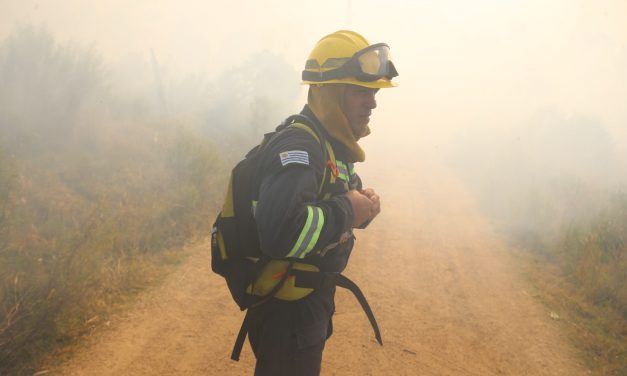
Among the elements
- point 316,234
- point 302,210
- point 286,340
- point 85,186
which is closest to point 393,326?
point 286,340

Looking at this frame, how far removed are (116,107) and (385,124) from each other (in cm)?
1265

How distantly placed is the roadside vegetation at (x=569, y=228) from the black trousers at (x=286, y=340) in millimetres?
3515

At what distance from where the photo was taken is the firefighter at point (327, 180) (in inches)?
64.4

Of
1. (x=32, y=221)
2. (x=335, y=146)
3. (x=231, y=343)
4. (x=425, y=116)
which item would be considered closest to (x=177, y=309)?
(x=231, y=343)

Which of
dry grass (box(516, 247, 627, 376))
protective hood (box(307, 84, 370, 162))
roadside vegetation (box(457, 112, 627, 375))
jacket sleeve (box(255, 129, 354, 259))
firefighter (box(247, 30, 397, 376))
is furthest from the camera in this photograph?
roadside vegetation (box(457, 112, 627, 375))

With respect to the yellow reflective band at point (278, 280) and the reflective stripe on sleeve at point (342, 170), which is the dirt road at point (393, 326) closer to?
the yellow reflective band at point (278, 280)

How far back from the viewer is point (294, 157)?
150 centimetres

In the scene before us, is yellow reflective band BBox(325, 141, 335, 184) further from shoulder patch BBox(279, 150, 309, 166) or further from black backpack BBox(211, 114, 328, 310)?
shoulder patch BBox(279, 150, 309, 166)

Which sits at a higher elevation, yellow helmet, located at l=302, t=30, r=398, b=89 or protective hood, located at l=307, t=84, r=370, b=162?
yellow helmet, located at l=302, t=30, r=398, b=89

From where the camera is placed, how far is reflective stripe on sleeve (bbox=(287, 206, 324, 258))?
1483 millimetres

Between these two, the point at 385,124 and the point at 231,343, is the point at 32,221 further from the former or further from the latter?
the point at 385,124

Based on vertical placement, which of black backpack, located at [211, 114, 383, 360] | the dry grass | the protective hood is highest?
the protective hood

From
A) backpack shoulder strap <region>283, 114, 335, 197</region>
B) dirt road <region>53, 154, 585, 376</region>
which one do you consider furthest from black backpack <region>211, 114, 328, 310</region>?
dirt road <region>53, 154, 585, 376</region>

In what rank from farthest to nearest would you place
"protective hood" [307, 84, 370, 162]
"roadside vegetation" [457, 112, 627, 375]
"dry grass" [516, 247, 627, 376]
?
"roadside vegetation" [457, 112, 627, 375]
"dry grass" [516, 247, 627, 376]
"protective hood" [307, 84, 370, 162]
